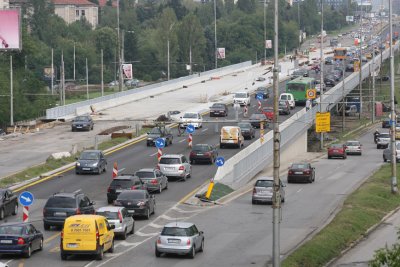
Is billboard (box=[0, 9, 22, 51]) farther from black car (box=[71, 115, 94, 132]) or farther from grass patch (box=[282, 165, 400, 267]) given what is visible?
grass patch (box=[282, 165, 400, 267])

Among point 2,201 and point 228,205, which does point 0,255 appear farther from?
point 228,205

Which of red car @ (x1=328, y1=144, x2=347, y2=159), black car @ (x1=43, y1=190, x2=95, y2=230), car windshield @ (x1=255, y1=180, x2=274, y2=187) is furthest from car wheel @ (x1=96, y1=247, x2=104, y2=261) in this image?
red car @ (x1=328, y1=144, x2=347, y2=159)

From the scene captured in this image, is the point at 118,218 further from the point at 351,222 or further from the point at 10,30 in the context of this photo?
the point at 10,30

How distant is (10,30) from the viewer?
109938mm

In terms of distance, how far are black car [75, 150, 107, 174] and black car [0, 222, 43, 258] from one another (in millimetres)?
26288

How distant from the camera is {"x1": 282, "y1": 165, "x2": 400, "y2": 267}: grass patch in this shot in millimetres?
42281

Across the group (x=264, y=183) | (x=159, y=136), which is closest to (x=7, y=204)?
(x=264, y=183)

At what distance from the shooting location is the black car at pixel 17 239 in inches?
1510

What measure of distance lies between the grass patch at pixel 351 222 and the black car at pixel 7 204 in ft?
44.1

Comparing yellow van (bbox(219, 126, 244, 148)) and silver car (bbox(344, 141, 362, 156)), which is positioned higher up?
yellow van (bbox(219, 126, 244, 148))

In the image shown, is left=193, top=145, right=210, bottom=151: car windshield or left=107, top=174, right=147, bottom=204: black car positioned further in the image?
left=193, top=145, right=210, bottom=151: car windshield

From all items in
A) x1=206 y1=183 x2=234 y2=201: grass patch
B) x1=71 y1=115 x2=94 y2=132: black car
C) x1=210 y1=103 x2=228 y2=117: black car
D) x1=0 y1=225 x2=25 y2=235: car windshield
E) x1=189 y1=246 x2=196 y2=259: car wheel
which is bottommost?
x1=206 y1=183 x2=234 y2=201: grass patch

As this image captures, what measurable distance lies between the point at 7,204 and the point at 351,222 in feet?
51.5

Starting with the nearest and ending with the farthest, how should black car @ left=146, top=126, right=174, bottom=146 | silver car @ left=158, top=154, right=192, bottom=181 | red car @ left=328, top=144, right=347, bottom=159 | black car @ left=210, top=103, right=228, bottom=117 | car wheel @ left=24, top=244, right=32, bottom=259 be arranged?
car wheel @ left=24, top=244, right=32, bottom=259 → silver car @ left=158, top=154, right=192, bottom=181 → black car @ left=146, top=126, right=174, bottom=146 → red car @ left=328, top=144, right=347, bottom=159 → black car @ left=210, top=103, right=228, bottom=117
